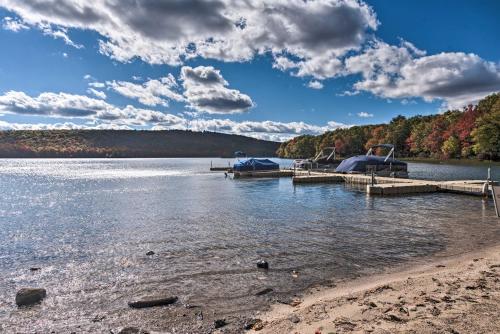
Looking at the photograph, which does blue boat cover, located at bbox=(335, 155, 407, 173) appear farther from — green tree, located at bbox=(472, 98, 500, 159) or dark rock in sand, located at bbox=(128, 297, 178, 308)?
dark rock in sand, located at bbox=(128, 297, 178, 308)

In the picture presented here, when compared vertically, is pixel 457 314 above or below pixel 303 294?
above

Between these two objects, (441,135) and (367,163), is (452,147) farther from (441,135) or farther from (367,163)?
(367,163)

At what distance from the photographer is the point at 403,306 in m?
8.22

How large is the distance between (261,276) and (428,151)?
440 ft

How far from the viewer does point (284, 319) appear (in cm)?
814

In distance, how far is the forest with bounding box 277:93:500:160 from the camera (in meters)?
93.2

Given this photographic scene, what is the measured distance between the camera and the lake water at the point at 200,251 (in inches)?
377

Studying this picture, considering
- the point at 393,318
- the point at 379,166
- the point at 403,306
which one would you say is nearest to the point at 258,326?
the point at 393,318

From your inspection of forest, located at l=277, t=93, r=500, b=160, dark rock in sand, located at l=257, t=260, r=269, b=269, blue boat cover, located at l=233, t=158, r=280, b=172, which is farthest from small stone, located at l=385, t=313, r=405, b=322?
forest, located at l=277, t=93, r=500, b=160

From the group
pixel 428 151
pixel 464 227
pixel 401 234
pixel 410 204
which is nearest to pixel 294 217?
pixel 401 234

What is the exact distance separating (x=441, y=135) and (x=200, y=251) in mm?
124444

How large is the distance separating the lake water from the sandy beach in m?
0.98

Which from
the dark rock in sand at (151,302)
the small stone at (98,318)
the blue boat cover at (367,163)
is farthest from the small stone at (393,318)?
the blue boat cover at (367,163)

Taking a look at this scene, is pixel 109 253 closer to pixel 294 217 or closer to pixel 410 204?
pixel 294 217
